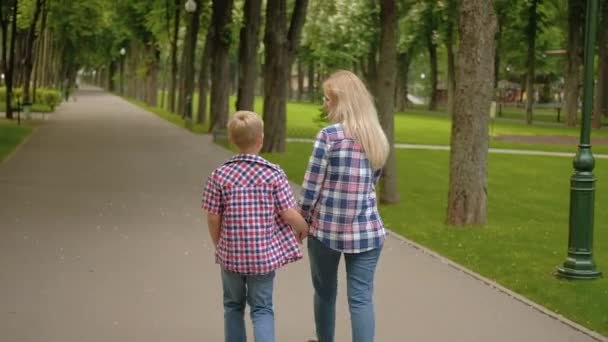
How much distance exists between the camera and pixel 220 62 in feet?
105

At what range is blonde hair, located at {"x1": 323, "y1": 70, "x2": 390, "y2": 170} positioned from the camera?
5234mm

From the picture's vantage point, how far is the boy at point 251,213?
5078 millimetres

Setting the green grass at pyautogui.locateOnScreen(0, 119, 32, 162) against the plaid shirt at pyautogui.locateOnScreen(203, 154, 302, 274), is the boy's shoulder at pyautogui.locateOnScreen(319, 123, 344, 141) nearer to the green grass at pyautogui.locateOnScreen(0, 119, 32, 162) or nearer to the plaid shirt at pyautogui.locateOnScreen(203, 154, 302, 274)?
the plaid shirt at pyautogui.locateOnScreen(203, 154, 302, 274)

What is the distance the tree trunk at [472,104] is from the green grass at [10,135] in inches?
444

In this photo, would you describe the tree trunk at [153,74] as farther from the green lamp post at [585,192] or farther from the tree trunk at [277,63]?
the green lamp post at [585,192]

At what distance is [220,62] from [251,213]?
89.6 ft

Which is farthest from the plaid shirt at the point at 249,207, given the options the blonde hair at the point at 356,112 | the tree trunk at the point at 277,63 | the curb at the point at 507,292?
the tree trunk at the point at 277,63

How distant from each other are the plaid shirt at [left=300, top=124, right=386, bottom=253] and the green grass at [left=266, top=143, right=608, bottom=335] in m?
2.43

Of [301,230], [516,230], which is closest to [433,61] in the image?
[516,230]

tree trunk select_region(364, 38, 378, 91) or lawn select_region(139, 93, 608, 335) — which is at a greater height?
tree trunk select_region(364, 38, 378, 91)

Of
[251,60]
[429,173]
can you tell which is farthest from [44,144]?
[429,173]

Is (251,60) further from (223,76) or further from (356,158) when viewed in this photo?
(356,158)

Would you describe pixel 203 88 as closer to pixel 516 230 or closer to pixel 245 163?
pixel 516 230

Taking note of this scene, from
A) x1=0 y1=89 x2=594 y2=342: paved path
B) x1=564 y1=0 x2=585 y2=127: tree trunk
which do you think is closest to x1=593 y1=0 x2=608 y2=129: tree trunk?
x1=564 y1=0 x2=585 y2=127: tree trunk
